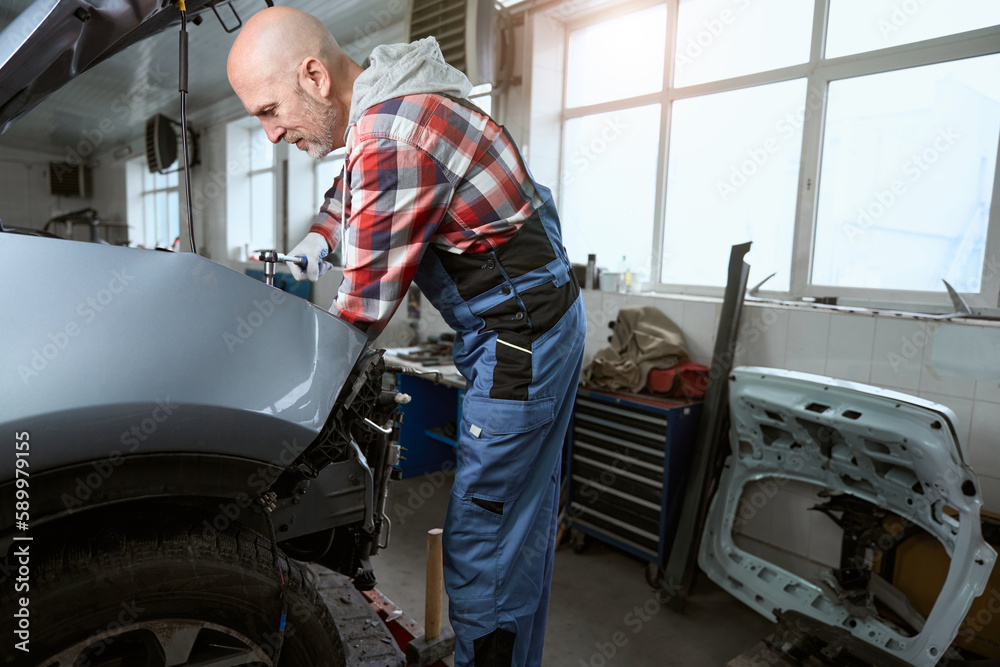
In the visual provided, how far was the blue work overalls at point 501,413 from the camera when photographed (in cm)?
116

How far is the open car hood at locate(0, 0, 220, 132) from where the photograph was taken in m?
0.86

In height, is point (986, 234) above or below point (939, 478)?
above

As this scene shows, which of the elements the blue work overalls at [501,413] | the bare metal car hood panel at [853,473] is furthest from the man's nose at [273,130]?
the bare metal car hood panel at [853,473]

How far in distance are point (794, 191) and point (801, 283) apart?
1.41 feet

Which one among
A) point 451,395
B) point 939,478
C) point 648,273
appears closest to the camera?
point 939,478

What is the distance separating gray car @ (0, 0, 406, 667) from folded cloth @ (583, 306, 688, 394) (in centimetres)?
194

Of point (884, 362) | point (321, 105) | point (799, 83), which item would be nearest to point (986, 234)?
point (884, 362)

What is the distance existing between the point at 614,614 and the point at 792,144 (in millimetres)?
2197

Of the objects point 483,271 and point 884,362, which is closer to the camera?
point 483,271

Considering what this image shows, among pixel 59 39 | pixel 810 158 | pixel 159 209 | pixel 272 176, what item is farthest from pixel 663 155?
pixel 159 209

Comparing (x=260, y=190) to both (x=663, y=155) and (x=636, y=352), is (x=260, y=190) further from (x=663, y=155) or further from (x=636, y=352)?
(x=636, y=352)

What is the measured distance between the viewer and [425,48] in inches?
44.8

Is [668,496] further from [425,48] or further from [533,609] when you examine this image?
[425,48]

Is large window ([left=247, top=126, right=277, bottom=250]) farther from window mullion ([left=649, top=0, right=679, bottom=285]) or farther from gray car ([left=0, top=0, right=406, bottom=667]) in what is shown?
gray car ([left=0, top=0, right=406, bottom=667])
